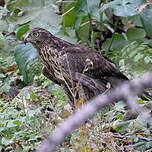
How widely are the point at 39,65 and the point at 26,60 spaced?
Answer: 422mm

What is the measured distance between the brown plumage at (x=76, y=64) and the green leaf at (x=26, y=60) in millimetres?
966

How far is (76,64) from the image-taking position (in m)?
5.44

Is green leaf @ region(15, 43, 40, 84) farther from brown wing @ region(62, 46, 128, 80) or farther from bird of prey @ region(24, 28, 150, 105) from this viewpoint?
brown wing @ region(62, 46, 128, 80)

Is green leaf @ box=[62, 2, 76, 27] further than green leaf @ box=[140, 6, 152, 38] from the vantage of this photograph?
Yes

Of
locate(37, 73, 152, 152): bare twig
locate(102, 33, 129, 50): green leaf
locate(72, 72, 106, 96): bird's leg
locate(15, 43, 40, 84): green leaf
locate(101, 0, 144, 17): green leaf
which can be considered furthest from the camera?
locate(102, 33, 129, 50): green leaf

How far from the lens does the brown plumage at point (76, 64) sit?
5.29m

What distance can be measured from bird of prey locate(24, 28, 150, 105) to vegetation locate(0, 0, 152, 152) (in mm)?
307

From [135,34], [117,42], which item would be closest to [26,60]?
[117,42]

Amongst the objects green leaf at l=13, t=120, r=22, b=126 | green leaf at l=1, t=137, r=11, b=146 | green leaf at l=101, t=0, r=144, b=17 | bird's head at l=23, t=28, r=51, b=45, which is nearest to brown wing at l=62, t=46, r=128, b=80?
bird's head at l=23, t=28, r=51, b=45

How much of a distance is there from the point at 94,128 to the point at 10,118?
141 centimetres

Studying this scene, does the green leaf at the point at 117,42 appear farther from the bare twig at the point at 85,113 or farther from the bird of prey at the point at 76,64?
the bare twig at the point at 85,113

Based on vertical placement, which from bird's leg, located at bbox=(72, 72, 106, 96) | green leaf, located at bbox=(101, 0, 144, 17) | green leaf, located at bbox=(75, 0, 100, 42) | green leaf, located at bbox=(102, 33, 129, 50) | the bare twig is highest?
the bare twig

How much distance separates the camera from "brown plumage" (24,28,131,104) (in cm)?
529

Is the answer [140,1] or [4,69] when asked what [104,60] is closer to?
[140,1]
